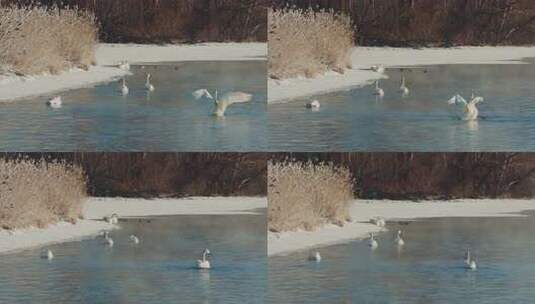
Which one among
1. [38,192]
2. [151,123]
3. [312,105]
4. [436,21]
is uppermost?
[436,21]

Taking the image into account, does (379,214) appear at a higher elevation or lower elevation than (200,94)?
lower

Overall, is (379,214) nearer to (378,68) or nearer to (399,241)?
(399,241)

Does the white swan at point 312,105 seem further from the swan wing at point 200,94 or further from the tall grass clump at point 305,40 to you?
the swan wing at point 200,94

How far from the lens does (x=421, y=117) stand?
7316 millimetres

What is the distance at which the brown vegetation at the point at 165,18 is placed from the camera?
7.31 m

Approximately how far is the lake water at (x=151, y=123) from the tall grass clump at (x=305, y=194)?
0.22m

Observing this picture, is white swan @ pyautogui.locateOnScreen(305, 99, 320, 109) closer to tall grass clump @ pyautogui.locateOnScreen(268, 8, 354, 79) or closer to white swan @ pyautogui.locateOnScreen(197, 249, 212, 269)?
tall grass clump @ pyautogui.locateOnScreen(268, 8, 354, 79)

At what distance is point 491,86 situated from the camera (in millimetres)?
7383

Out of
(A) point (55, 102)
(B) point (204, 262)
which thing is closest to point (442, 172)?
(B) point (204, 262)

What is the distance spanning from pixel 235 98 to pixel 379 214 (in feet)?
3.41

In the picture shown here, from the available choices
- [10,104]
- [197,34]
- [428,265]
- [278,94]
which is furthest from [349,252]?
[10,104]

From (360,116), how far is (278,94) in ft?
1.57

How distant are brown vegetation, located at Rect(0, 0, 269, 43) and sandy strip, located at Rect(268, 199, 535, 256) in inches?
46.5

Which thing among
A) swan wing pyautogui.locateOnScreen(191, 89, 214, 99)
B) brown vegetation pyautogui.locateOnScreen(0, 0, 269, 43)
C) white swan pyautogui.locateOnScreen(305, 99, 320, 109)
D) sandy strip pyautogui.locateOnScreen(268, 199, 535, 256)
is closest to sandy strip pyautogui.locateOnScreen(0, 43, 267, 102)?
brown vegetation pyautogui.locateOnScreen(0, 0, 269, 43)
